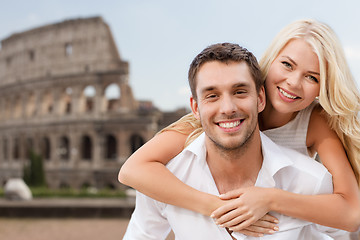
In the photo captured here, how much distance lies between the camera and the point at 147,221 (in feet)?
8.95

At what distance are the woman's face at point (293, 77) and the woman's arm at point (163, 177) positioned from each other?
0.74m

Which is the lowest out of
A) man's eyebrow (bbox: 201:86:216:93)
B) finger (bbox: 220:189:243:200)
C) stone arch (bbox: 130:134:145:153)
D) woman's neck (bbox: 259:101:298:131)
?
stone arch (bbox: 130:134:145:153)

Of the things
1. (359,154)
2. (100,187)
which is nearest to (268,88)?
(359,154)

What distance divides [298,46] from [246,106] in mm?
692

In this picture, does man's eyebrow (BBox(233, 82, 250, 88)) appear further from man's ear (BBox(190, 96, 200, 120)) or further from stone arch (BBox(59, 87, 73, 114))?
stone arch (BBox(59, 87, 73, 114))

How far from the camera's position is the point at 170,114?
1113 inches

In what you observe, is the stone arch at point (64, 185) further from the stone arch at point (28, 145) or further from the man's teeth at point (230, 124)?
the man's teeth at point (230, 124)

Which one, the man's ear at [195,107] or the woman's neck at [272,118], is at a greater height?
the man's ear at [195,107]

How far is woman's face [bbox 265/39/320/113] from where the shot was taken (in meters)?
2.62

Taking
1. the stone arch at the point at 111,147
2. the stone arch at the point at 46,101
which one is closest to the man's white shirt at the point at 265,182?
the stone arch at the point at 111,147

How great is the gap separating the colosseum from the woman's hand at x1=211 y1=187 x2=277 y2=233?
79.4 ft

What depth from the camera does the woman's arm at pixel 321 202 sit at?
229 centimetres

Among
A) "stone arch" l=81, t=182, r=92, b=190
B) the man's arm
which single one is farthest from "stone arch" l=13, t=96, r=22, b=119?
the man's arm

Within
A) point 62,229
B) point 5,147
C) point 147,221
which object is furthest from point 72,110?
point 147,221
